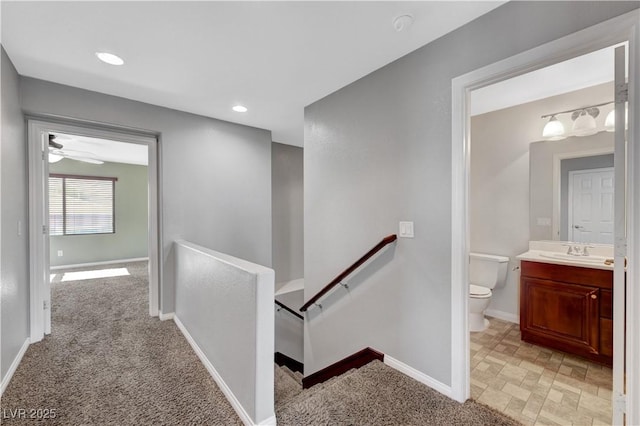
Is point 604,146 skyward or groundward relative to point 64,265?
skyward

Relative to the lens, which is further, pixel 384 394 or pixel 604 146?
pixel 604 146

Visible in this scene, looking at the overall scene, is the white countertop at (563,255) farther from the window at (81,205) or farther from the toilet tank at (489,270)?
the window at (81,205)

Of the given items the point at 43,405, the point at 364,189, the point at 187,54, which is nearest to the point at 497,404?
the point at 364,189

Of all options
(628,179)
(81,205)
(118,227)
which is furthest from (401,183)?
(81,205)

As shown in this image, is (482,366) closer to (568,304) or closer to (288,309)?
(568,304)

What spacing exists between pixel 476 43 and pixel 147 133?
3.14m

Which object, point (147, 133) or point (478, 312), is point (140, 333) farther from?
point (478, 312)

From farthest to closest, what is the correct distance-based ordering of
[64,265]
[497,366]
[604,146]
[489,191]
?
[64,265] → [489,191] → [604,146] → [497,366]

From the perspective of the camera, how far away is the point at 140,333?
2.68 m

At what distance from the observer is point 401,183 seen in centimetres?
203

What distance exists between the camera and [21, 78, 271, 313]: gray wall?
258cm

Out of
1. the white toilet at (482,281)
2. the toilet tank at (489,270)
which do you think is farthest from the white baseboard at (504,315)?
the toilet tank at (489,270)

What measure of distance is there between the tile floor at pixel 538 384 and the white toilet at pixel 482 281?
0.93ft

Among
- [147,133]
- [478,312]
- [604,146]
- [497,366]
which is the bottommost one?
[497,366]
